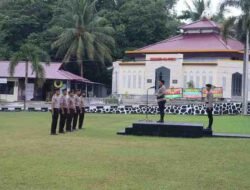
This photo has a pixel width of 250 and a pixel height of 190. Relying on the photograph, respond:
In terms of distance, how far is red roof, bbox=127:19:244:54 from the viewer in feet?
154

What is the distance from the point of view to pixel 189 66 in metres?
45.6

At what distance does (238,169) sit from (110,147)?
4311 millimetres

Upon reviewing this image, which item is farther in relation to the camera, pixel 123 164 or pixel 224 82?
pixel 224 82

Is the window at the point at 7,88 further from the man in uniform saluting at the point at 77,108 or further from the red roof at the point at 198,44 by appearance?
the man in uniform saluting at the point at 77,108

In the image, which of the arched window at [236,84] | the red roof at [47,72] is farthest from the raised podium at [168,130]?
the red roof at [47,72]

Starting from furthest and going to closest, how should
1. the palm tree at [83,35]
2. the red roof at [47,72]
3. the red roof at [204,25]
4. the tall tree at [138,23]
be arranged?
the tall tree at [138,23], the palm tree at [83,35], the red roof at [204,25], the red roof at [47,72]

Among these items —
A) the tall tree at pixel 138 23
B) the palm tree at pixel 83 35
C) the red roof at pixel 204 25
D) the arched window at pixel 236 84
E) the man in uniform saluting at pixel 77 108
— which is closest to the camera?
the man in uniform saluting at pixel 77 108

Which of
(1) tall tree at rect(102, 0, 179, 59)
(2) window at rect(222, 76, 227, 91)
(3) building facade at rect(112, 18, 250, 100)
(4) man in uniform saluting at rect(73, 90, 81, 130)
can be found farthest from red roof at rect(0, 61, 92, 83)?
(4) man in uniform saluting at rect(73, 90, 81, 130)

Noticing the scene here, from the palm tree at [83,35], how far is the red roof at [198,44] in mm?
4308

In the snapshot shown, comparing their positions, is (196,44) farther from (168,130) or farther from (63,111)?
(168,130)

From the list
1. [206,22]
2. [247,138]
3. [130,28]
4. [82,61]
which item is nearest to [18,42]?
[82,61]

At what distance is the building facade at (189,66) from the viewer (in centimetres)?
4488

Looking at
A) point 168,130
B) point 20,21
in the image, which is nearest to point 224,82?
point 20,21

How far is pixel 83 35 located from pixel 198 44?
1121 cm
